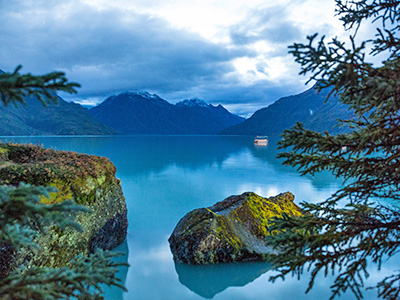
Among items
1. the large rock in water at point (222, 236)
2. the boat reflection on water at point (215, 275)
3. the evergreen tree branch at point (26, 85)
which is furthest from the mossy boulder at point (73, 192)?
the evergreen tree branch at point (26, 85)

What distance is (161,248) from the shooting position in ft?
36.7

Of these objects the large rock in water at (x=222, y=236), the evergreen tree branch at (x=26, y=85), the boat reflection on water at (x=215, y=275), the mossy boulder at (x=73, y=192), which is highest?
the evergreen tree branch at (x=26, y=85)

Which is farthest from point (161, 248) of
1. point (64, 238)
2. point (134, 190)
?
point (134, 190)

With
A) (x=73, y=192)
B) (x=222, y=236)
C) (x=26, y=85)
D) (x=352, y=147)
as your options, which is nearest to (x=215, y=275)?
(x=222, y=236)

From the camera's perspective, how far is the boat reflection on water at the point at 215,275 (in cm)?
863

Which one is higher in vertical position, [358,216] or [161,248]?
[358,216]

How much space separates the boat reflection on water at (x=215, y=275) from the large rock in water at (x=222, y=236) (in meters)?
0.21

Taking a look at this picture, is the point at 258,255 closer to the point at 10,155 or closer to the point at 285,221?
the point at 285,221

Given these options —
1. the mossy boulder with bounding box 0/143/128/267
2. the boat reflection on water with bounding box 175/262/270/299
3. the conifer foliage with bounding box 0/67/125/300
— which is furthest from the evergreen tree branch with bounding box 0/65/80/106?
the boat reflection on water with bounding box 175/262/270/299

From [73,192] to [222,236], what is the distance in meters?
4.99

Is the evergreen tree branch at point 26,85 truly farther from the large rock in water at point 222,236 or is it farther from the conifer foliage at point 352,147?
the large rock in water at point 222,236

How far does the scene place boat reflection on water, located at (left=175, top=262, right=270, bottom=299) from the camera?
8.63m

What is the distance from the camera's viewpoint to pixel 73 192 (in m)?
8.52

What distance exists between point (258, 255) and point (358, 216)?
5.82m
